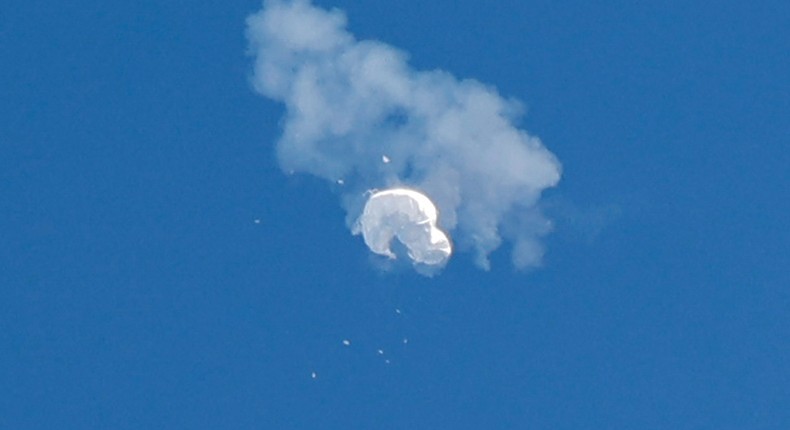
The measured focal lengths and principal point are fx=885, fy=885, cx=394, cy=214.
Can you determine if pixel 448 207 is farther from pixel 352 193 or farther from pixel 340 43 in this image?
pixel 340 43

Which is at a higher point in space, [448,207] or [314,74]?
[314,74]

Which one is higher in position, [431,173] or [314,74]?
[314,74]

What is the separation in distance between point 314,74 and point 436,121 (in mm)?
831

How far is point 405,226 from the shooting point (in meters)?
5.56

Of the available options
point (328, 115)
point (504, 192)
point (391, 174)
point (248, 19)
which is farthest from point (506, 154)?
point (248, 19)

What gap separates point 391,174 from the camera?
565 centimetres

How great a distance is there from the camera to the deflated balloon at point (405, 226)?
5543mm

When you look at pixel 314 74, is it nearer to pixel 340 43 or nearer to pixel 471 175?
pixel 340 43

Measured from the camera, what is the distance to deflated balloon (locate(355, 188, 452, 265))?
5.54 m

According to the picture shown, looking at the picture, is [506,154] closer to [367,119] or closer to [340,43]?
[367,119]

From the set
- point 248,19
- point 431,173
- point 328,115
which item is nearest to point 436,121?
point 431,173

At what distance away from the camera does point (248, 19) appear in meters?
5.64

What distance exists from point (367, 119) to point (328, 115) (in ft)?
0.82

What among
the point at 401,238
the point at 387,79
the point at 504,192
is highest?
the point at 387,79
